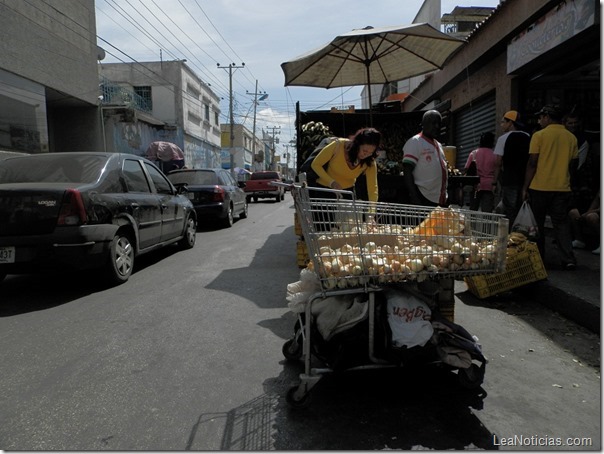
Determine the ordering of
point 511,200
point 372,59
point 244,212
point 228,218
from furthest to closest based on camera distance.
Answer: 1. point 244,212
2. point 228,218
3. point 372,59
4. point 511,200

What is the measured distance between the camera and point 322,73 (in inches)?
282

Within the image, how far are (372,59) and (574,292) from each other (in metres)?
4.26

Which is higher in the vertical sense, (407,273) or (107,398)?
(407,273)

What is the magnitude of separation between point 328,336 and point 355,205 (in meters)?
0.80

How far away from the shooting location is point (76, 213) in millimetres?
4781

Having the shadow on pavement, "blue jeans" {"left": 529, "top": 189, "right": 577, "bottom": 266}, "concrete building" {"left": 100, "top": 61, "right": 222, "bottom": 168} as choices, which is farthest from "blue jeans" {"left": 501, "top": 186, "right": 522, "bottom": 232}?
"concrete building" {"left": 100, "top": 61, "right": 222, "bottom": 168}

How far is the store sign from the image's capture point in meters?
6.21

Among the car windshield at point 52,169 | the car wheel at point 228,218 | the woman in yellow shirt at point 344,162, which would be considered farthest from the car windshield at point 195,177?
the woman in yellow shirt at point 344,162

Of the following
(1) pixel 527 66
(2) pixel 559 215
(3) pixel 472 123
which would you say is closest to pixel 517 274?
(2) pixel 559 215

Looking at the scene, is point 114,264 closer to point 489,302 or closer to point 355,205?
point 355,205

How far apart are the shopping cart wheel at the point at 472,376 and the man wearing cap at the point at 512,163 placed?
12.8 feet

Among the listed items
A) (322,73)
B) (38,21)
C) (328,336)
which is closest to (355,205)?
(328,336)

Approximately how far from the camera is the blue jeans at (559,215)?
5363 mm

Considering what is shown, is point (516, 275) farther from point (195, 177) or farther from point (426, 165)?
point (195, 177)
